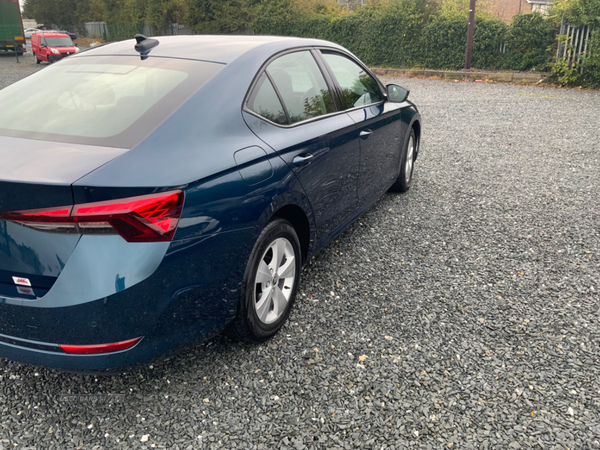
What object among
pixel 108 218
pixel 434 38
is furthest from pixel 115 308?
pixel 434 38

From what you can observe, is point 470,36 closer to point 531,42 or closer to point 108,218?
point 531,42

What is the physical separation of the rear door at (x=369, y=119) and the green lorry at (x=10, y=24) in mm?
31942

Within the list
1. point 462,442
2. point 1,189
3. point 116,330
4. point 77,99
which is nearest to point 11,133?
point 77,99

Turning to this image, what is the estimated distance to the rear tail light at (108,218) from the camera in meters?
1.87

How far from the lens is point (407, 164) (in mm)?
5504

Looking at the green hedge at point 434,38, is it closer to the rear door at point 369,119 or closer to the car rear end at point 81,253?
the rear door at point 369,119

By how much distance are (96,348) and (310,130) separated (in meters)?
1.77

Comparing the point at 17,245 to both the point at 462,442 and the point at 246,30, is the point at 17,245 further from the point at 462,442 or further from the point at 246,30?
the point at 246,30

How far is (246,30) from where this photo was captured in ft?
97.1

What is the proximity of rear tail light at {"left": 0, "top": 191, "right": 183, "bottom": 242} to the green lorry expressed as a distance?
33536 mm

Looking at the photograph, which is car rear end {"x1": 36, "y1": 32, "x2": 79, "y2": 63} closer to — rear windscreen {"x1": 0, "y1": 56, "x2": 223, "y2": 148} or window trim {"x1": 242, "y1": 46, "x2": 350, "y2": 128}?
window trim {"x1": 242, "y1": 46, "x2": 350, "y2": 128}

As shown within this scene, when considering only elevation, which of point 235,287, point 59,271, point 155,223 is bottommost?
point 235,287

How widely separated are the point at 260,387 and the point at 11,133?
1.68 meters

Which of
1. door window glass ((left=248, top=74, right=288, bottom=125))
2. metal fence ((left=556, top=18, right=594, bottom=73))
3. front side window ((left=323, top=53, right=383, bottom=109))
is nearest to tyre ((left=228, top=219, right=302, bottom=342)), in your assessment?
door window glass ((left=248, top=74, right=288, bottom=125))
